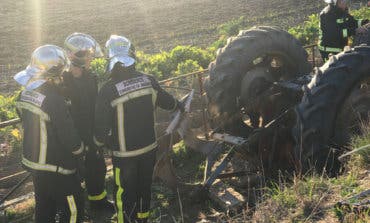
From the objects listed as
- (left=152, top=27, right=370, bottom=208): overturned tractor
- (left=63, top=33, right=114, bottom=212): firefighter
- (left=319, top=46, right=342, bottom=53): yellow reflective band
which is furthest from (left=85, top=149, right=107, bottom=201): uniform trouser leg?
(left=319, top=46, right=342, bottom=53): yellow reflective band

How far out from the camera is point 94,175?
5.64 meters

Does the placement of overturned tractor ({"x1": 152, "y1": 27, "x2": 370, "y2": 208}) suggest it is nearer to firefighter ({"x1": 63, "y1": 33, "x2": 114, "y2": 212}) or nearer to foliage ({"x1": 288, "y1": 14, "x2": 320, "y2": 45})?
firefighter ({"x1": 63, "y1": 33, "x2": 114, "y2": 212})

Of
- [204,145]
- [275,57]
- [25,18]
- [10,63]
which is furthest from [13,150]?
[25,18]

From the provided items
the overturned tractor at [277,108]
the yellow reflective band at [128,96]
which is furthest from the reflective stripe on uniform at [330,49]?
the yellow reflective band at [128,96]

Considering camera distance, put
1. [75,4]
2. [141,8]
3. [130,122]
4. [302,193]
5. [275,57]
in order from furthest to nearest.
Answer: [75,4] < [141,8] < [275,57] < [130,122] < [302,193]

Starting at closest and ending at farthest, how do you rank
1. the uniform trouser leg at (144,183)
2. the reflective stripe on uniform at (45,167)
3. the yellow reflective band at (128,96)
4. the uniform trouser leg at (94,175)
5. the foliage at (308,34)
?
the reflective stripe on uniform at (45,167) < the yellow reflective band at (128,96) < the uniform trouser leg at (144,183) < the uniform trouser leg at (94,175) < the foliage at (308,34)

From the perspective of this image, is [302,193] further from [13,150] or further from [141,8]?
[141,8]

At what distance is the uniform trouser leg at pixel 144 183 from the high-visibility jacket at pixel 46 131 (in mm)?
705

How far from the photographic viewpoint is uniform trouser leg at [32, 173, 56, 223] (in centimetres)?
438

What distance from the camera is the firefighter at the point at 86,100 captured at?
17.1ft

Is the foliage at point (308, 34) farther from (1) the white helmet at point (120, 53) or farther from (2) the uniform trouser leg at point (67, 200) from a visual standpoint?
(2) the uniform trouser leg at point (67, 200)

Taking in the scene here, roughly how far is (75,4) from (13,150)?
2798 centimetres

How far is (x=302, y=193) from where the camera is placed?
4.15m

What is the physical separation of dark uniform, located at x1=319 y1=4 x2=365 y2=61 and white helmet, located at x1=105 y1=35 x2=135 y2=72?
14.2 ft
